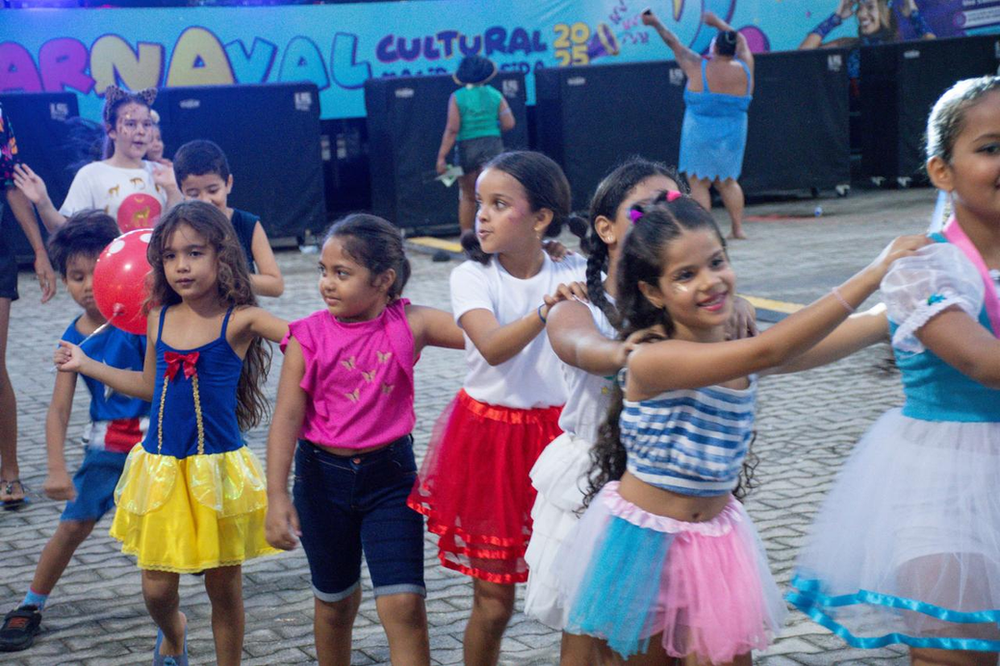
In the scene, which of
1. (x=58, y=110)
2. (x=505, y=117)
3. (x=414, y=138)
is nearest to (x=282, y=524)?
(x=505, y=117)

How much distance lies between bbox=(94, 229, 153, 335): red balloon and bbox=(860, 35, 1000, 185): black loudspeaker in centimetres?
1482

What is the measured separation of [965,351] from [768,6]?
15.2 m

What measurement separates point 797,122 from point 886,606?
1497 centimetres

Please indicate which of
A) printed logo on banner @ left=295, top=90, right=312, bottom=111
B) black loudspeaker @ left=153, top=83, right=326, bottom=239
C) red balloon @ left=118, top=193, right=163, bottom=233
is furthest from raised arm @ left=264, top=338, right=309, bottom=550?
printed logo on banner @ left=295, top=90, right=312, bottom=111

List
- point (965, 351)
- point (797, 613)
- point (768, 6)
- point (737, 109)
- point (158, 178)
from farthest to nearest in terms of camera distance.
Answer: point (768, 6)
point (737, 109)
point (158, 178)
point (797, 613)
point (965, 351)

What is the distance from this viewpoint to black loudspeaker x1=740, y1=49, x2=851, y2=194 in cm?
1661

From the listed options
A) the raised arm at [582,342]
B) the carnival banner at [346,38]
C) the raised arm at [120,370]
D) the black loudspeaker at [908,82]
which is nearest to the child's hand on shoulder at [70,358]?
the raised arm at [120,370]

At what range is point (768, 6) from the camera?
16.8 m

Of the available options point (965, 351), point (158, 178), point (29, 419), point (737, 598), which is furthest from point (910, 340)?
point (29, 419)

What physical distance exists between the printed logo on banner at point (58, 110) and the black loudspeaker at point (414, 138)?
133 inches

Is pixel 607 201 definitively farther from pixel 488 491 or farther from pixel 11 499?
pixel 11 499

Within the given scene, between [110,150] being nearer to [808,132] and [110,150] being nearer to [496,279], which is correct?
[496,279]

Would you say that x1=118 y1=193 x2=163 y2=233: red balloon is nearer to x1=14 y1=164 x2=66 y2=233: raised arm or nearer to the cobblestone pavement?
x1=14 y1=164 x2=66 y2=233: raised arm

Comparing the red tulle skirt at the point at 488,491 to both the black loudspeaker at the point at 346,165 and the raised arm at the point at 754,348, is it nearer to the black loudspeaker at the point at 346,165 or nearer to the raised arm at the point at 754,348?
the raised arm at the point at 754,348
